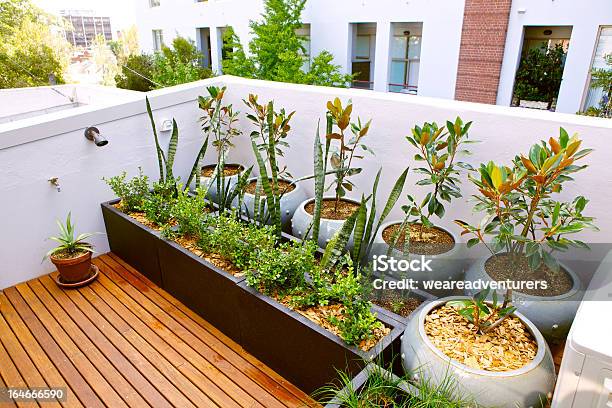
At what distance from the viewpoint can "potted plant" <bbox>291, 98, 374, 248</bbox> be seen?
2831mm

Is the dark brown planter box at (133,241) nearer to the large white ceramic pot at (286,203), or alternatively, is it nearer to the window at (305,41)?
the large white ceramic pot at (286,203)

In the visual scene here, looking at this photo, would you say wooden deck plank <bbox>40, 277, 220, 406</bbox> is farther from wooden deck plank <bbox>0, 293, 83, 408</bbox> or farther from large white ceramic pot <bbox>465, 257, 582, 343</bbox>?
large white ceramic pot <bbox>465, 257, 582, 343</bbox>

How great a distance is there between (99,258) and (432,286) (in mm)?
2871

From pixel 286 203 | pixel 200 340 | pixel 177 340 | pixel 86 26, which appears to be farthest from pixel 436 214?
pixel 86 26

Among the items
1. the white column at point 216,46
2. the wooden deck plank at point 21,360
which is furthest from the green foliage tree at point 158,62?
the wooden deck plank at point 21,360

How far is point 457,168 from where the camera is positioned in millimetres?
2955

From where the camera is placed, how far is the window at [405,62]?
10805 mm

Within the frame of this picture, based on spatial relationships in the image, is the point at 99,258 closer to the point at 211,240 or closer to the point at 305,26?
the point at 211,240

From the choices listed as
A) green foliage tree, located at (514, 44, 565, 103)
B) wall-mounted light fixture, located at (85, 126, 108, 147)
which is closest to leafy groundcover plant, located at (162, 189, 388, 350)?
wall-mounted light fixture, located at (85, 126, 108, 147)

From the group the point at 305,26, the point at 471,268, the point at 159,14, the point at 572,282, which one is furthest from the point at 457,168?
the point at 159,14

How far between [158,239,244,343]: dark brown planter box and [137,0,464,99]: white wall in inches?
343

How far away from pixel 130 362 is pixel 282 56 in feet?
32.3

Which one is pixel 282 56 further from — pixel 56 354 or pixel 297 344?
pixel 297 344

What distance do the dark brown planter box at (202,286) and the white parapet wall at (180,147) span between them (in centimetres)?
111
